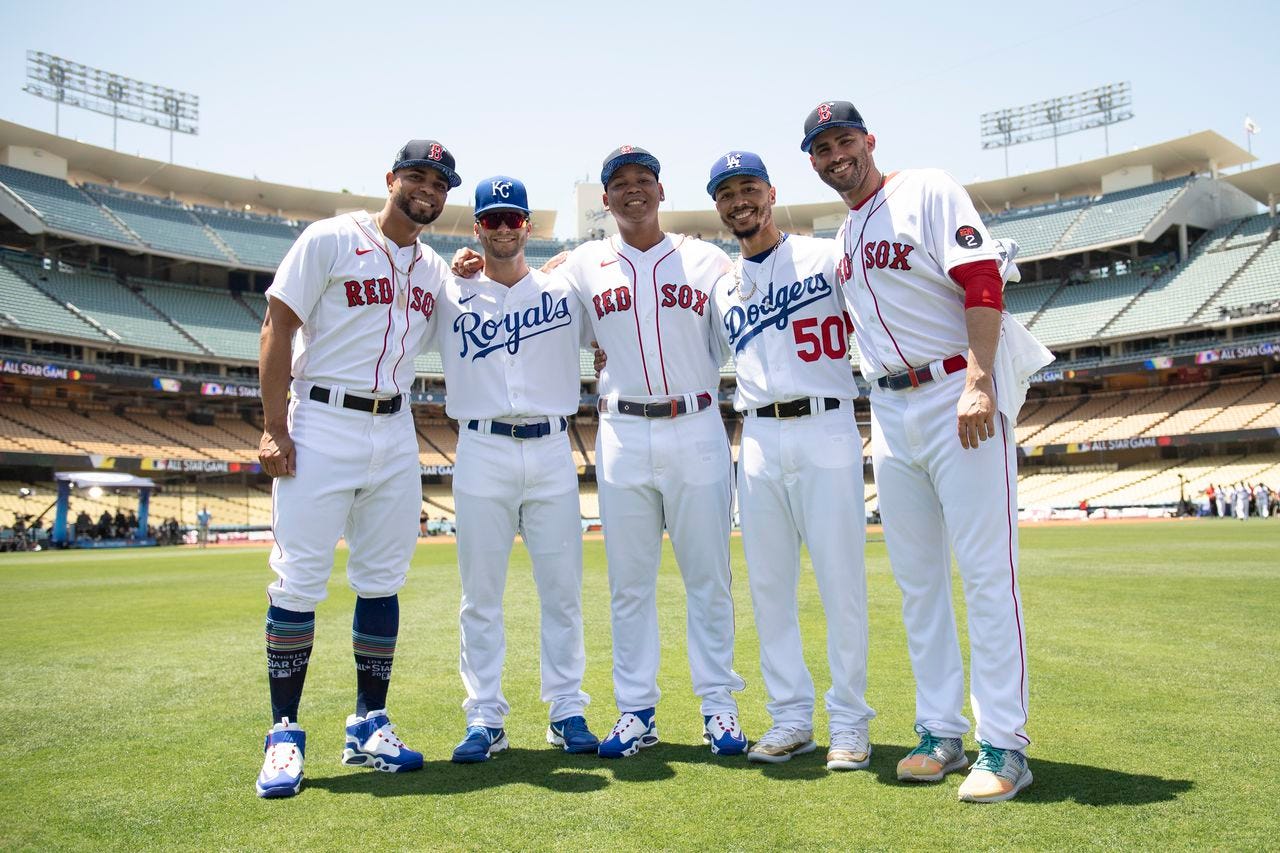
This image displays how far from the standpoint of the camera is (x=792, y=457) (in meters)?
3.99

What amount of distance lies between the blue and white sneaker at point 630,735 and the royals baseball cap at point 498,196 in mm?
2435

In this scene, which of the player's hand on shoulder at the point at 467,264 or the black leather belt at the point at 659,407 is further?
the player's hand on shoulder at the point at 467,264

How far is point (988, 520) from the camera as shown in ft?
11.6

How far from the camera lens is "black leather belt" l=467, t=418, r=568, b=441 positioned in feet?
14.2

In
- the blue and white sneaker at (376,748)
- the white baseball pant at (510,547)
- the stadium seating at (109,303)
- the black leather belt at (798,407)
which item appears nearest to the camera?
the blue and white sneaker at (376,748)

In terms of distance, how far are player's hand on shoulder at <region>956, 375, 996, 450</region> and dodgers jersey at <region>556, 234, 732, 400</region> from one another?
1300mm

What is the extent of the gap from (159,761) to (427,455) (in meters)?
39.2

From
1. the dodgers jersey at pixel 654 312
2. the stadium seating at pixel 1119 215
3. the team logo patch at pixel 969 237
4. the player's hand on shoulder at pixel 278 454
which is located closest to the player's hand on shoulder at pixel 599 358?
the dodgers jersey at pixel 654 312

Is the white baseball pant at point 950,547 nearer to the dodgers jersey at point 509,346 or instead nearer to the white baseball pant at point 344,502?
the dodgers jersey at point 509,346

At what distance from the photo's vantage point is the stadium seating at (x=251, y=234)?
4375 cm

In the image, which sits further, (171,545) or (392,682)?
(171,545)

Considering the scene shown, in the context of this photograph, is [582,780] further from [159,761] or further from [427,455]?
[427,455]

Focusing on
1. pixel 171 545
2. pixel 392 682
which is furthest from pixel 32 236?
pixel 392 682

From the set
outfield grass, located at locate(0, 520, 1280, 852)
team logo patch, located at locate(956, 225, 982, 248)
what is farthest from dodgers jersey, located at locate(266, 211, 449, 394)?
team logo patch, located at locate(956, 225, 982, 248)
